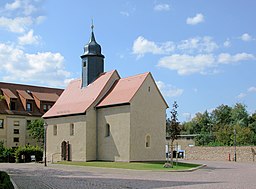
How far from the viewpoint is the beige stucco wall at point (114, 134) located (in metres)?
44.7

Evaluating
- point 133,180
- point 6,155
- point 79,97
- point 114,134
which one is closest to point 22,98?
point 6,155

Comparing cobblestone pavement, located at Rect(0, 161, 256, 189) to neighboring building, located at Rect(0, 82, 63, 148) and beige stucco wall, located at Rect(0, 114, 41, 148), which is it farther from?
neighboring building, located at Rect(0, 82, 63, 148)

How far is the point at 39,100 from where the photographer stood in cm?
7219

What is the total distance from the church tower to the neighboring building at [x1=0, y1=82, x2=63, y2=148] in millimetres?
17897

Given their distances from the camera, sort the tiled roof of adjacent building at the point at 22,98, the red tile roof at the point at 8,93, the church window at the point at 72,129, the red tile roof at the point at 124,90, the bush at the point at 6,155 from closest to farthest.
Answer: the red tile roof at the point at 124,90
the church window at the point at 72,129
the bush at the point at 6,155
the tiled roof of adjacent building at the point at 22,98
the red tile roof at the point at 8,93

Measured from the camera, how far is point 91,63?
5500 centimetres

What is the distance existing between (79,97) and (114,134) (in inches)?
395

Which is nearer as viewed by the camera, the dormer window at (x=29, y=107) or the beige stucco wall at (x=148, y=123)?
the beige stucco wall at (x=148, y=123)

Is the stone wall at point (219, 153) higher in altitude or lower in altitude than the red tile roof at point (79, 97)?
lower

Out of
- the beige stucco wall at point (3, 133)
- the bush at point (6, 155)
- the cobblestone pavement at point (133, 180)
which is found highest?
the beige stucco wall at point (3, 133)

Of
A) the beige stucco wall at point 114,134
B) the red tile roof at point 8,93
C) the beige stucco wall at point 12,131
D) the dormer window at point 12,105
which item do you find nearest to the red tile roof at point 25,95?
the red tile roof at point 8,93

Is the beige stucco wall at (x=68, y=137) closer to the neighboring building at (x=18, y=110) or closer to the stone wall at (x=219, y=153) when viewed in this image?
the neighboring building at (x=18, y=110)

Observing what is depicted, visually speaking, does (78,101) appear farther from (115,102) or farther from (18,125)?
(18,125)

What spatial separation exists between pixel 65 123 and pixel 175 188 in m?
35.8
